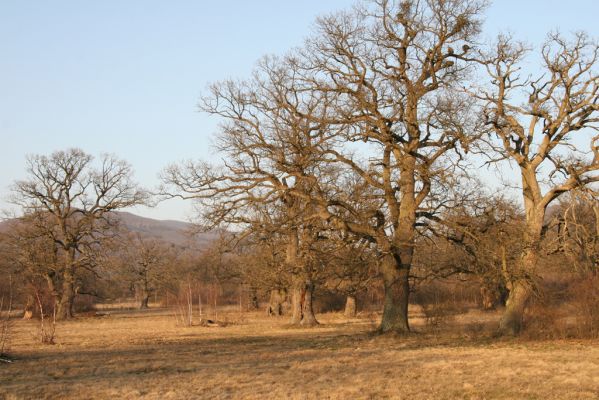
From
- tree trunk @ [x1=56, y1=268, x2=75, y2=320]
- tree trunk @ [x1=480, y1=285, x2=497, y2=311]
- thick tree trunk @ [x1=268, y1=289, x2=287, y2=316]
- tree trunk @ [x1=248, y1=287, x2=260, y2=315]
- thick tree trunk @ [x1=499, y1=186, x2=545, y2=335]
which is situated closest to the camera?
thick tree trunk @ [x1=499, y1=186, x2=545, y2=335]

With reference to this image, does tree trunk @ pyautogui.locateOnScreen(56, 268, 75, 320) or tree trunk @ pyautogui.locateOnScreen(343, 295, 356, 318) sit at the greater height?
tree trunk @ pyautogui.locateOnScreen(56, 268, 75, 320)

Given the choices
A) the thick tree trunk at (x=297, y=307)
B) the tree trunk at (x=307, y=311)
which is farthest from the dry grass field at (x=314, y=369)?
the thick tree trunk at (x=297, y=307)

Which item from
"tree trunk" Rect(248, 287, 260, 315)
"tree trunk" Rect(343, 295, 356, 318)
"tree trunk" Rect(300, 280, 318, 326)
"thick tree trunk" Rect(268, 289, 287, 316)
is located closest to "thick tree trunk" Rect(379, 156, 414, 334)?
"tree trunk" Rect(300, 280, 318, 326)

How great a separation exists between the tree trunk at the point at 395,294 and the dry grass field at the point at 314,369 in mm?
708

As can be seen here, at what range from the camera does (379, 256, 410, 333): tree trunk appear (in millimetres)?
23281

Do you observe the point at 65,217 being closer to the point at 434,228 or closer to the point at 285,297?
the point at 285,297

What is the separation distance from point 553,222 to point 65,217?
34.3m

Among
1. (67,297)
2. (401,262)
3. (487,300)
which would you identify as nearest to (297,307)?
(401,262)

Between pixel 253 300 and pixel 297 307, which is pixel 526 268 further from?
pixel 253 300

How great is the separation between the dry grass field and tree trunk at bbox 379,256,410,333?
0.71m

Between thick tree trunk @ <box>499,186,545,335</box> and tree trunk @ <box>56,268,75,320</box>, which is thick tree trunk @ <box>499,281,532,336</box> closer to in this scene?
thick tree trunk @ <box>499,186,545,335</box>

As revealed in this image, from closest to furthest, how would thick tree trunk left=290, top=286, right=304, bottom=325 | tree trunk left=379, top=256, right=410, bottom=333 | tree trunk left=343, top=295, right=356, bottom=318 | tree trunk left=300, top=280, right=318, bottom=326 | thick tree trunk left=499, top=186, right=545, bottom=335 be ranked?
1. thick tree trunk left=499, top=186, right=545, bottom=335
2. tree trunk left=379, top=256, right=410, bottom=333
3. tree trunk left=300, top=280, right=318, bottom=326
4. thick tree trunk left=290, top=286, right=304, bottom=325
5. tree trunk left=343, top=295, right=356, bottom=318

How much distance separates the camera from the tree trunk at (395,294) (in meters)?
23.3

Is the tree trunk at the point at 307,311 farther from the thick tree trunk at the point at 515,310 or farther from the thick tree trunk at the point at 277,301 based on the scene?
the thick tree trunk at the point at 515,310
